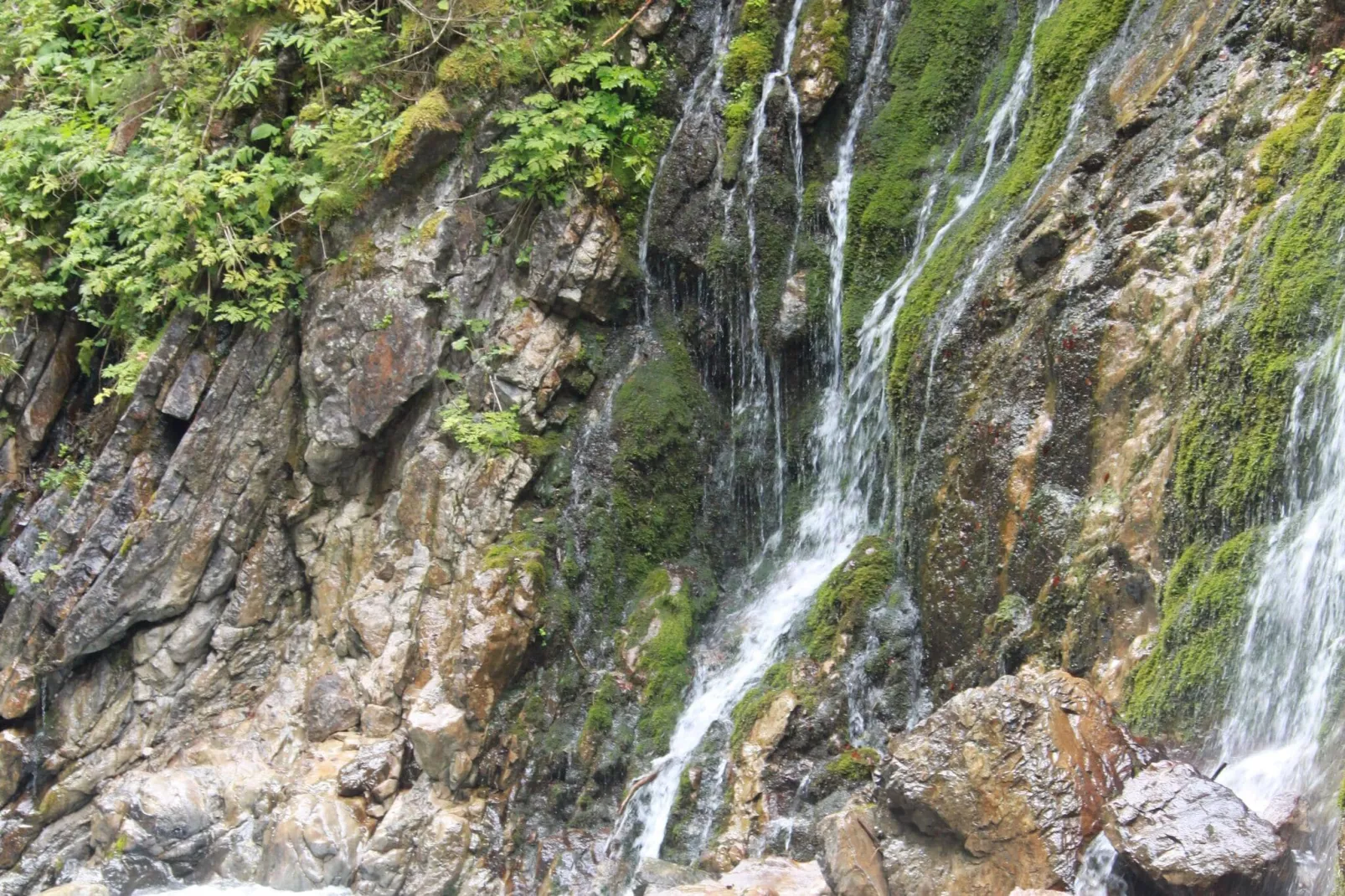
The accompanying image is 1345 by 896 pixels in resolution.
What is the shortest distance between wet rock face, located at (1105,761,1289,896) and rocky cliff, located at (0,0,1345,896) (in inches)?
3.1

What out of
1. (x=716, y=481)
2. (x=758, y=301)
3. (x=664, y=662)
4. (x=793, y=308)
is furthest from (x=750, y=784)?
(x=758, y=301)

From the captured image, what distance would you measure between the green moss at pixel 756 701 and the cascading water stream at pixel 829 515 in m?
0.17

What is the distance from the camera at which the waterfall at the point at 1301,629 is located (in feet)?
15.5

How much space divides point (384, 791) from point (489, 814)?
2.62 feet

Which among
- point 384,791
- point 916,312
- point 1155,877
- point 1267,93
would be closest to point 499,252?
point 916,312

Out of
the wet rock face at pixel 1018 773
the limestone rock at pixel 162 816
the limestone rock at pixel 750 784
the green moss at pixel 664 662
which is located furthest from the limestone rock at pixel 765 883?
the limestone rock at pixel 162 816

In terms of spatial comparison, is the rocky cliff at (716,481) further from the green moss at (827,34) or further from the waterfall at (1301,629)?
the waterfall at (1301,629)

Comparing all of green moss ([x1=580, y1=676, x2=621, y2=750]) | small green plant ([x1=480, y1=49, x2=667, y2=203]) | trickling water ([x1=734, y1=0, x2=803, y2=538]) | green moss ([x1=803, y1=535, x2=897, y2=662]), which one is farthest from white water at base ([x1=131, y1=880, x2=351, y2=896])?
small green plant ([x1=480, y1=49, x2=667, y2=203])

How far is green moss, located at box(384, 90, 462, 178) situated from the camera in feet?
33.2

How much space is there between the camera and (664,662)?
878cm

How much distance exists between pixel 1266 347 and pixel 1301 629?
1.43 metres

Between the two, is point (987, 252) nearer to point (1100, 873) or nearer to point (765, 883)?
point (1100, 873)

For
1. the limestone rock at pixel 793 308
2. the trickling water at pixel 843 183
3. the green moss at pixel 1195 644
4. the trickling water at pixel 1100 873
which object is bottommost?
the trickling water at pixel 1100 873

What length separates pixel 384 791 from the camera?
842cm
